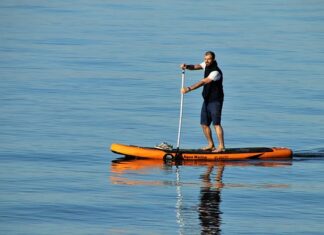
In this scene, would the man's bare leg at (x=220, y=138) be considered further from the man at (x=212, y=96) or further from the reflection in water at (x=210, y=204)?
the reflection in water at (x=210, y=204)

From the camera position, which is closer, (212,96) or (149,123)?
(212,96)

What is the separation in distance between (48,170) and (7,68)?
18273mm

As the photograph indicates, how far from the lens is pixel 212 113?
26.9 m

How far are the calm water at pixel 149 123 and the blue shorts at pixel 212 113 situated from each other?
3.94 feet

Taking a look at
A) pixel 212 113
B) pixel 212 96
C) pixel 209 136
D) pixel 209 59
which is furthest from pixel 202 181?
pixel 209 59

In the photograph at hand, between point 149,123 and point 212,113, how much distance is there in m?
4.99

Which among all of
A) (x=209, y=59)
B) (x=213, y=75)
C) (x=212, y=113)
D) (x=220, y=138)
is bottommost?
(x=220, y=138)

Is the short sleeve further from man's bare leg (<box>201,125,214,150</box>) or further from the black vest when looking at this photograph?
man's bare leg (<box>201,125,214,150</box>)

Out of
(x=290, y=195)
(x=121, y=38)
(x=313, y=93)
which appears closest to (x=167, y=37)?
(x=121, y=38)

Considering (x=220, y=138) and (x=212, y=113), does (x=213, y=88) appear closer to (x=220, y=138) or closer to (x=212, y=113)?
(x=212, y=113)

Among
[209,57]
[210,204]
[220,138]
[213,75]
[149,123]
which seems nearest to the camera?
[210,204]

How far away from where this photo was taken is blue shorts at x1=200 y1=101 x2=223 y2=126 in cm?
2688

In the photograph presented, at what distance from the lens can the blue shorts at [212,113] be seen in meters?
26.9

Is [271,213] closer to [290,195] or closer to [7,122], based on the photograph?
[290,195]
